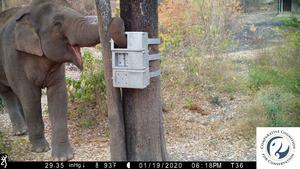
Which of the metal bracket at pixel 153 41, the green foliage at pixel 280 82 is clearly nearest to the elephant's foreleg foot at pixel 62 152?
the metal bracket at pixel 153 41

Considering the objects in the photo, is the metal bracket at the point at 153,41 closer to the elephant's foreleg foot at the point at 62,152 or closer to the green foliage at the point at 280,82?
the elephant's foreleg foot at the point at 62,152

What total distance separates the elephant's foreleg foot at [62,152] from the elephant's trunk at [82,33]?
119 centimetres

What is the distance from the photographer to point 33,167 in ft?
13.4

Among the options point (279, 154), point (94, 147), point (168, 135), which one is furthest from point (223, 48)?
point (279, 154)

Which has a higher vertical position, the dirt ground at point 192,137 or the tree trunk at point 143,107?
the tree trunk at point 143,107

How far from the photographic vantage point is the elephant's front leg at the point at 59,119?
478 centimetres

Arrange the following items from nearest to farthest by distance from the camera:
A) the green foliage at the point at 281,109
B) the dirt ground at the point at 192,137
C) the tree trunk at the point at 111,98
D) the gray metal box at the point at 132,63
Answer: the gray metal box at the point at 132,63 → the tree trunk at the point at 111,98 → the dirt ground at the point at 192,137 → the green foliage at the point at 281,109

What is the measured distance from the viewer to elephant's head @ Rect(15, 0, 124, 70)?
13.6ft

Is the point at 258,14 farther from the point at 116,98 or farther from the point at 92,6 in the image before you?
the point at 116,98

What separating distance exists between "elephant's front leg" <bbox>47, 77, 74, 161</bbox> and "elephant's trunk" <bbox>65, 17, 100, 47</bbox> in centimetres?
81

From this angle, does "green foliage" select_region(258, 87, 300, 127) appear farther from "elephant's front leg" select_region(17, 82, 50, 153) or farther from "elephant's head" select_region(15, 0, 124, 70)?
"elephant's front leg" select_region(17, 82, 50, 153)

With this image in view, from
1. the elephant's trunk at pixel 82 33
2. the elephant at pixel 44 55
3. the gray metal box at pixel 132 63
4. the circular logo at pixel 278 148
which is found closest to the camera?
the gray metal box at pixel 132 63

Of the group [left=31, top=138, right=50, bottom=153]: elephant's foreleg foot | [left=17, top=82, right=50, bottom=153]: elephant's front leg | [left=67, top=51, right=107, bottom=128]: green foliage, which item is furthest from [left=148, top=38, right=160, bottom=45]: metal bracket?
[left=67, top=51, right=107, bottom=128]: green foliage

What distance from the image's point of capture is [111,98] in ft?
12.8
